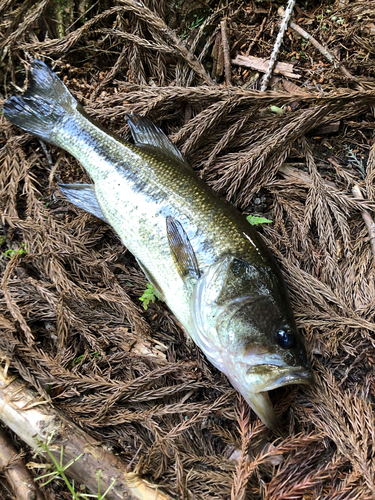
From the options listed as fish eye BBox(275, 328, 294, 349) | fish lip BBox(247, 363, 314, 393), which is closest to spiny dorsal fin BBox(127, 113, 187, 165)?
fish eye BBox(275, 328, 294, 349)

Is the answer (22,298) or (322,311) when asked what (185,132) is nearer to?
(322,311)

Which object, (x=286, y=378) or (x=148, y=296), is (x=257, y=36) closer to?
(x=148, y=296)

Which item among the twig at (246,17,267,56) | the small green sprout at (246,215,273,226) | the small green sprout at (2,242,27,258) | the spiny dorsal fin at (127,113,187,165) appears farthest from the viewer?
the twig at (246,17,267,56)

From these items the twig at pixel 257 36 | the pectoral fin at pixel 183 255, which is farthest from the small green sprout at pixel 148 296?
the twig at pixel 257 36

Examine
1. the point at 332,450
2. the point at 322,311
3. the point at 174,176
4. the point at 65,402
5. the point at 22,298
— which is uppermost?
the point at 174,176

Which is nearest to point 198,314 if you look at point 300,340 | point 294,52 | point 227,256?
point 227,256

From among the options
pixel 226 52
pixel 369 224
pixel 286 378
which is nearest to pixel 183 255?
pixel 286 378

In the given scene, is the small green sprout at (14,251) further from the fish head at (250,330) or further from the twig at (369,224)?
the twig at (369,224)

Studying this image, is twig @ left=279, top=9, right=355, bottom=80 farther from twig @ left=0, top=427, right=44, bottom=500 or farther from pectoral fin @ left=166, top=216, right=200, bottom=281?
twig @ left=0, top=427, right=44, bottom=500
